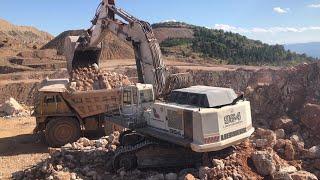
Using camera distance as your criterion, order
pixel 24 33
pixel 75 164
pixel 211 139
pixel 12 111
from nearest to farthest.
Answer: pixel 211 139, pixel 75 164, pixel 12 111, pixel 24 33

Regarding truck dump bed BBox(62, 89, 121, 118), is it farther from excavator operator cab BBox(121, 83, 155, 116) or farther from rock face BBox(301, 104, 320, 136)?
rock face BBox(301, 104, 320, 136)

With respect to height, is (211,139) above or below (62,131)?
above

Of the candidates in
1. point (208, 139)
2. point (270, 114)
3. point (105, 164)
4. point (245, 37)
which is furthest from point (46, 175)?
point (245, 37)

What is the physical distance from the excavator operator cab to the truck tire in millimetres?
4506

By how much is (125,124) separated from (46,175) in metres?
2.49

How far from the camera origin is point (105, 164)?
1266 cm

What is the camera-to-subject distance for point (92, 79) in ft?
65.8

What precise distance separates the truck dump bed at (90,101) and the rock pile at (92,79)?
4.74 feet

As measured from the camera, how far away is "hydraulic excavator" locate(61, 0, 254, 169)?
35.2 ft

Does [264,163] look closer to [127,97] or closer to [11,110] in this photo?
[127,97]

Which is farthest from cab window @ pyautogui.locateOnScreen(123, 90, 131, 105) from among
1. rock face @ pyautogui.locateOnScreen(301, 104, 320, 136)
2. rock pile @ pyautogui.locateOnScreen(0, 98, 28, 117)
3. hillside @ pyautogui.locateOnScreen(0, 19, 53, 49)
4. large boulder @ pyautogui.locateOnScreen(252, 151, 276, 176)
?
hillside @ pyautogui.locateOnScreen(0, 19, 53, 49)

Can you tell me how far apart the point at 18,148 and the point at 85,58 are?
16.4 feet

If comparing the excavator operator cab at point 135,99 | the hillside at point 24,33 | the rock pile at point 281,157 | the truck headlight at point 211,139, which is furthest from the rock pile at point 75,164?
the hillside at point 24,33

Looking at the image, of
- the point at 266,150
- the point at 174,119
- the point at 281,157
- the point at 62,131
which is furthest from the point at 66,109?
the point at 281,157
